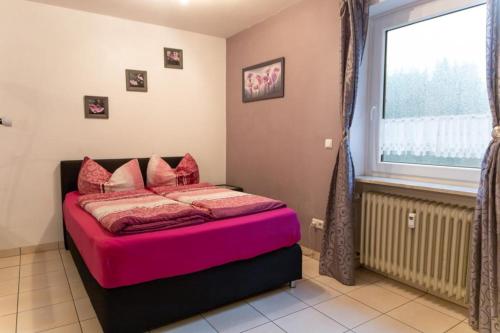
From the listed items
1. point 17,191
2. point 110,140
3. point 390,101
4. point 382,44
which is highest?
point 382,44

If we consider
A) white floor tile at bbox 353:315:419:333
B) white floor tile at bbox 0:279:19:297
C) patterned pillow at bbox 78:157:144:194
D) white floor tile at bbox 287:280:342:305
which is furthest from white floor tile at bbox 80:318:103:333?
white floor tile at bbox 353:315:419:333

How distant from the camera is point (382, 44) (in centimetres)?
282

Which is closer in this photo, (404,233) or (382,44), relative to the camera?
(404,233)

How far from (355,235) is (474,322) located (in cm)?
107

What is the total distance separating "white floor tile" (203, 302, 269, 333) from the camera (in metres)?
2.09

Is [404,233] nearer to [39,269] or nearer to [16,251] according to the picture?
[39,269]

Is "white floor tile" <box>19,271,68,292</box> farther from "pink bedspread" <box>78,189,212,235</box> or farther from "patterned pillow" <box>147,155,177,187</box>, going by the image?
"patterned pillow" <box>147,155,177,187</box>

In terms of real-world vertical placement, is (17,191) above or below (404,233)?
above

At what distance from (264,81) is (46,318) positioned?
2.93m

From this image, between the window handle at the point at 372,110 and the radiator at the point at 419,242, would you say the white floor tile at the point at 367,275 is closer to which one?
the radiator at the point at 419,242

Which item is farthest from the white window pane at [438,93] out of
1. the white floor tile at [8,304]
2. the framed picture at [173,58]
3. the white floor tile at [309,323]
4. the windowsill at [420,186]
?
the white floor tile at [8,304]

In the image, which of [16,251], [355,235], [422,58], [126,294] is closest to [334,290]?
[355,235]

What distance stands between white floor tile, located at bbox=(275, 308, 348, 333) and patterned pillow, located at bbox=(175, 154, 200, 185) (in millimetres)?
2093

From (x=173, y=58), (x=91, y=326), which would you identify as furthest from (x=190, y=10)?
(x=91, y=326)
